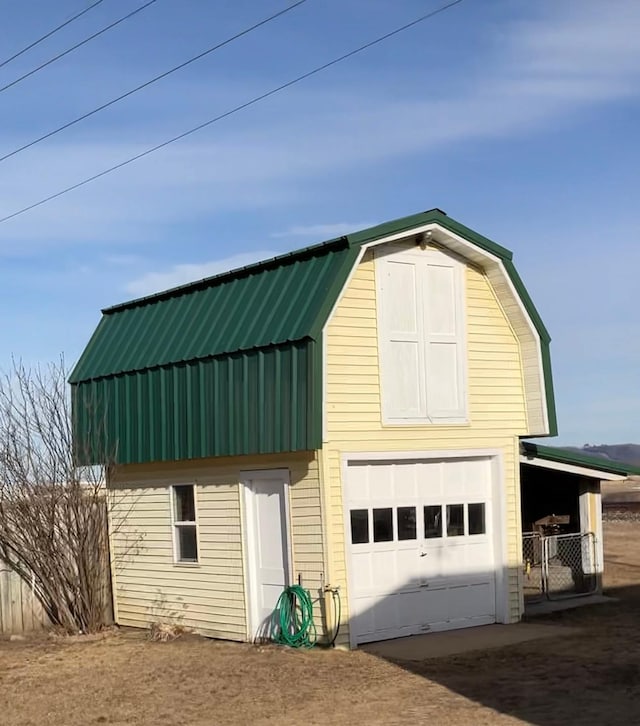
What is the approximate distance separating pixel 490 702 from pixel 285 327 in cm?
552

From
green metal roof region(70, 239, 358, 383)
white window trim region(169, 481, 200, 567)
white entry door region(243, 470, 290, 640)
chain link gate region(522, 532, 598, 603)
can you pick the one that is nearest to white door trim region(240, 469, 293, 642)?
white entry door region(243, 470, 290, 640)

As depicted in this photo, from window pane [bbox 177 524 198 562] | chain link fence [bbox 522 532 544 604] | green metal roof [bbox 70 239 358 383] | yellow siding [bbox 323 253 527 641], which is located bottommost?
chain link fence [bbox 522 532 544 604]

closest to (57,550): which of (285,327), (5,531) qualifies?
(5,531)

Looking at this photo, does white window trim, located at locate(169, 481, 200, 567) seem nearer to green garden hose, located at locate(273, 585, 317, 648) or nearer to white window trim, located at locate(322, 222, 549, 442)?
green garden hose, located at locate(273, 585, 317, 648)

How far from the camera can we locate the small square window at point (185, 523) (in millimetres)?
16375

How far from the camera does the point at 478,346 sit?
52.2ft

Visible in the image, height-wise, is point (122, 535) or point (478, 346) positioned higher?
point (478, 346)

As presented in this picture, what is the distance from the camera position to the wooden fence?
18.0 m

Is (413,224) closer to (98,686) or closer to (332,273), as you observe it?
(332,273)

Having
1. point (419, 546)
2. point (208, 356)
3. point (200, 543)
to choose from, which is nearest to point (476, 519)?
point (419, 546)

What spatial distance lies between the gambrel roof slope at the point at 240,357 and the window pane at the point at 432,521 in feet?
6.27

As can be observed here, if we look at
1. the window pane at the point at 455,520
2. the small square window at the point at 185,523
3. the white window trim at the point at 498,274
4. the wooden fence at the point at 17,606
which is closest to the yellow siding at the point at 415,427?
the white window trim at the point at 498,274

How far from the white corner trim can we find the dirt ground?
317 centimetres

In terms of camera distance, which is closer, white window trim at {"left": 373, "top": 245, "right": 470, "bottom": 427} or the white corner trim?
white window trim at {"left": 373, "top": 245, "right": 470, "bottom": 427}
